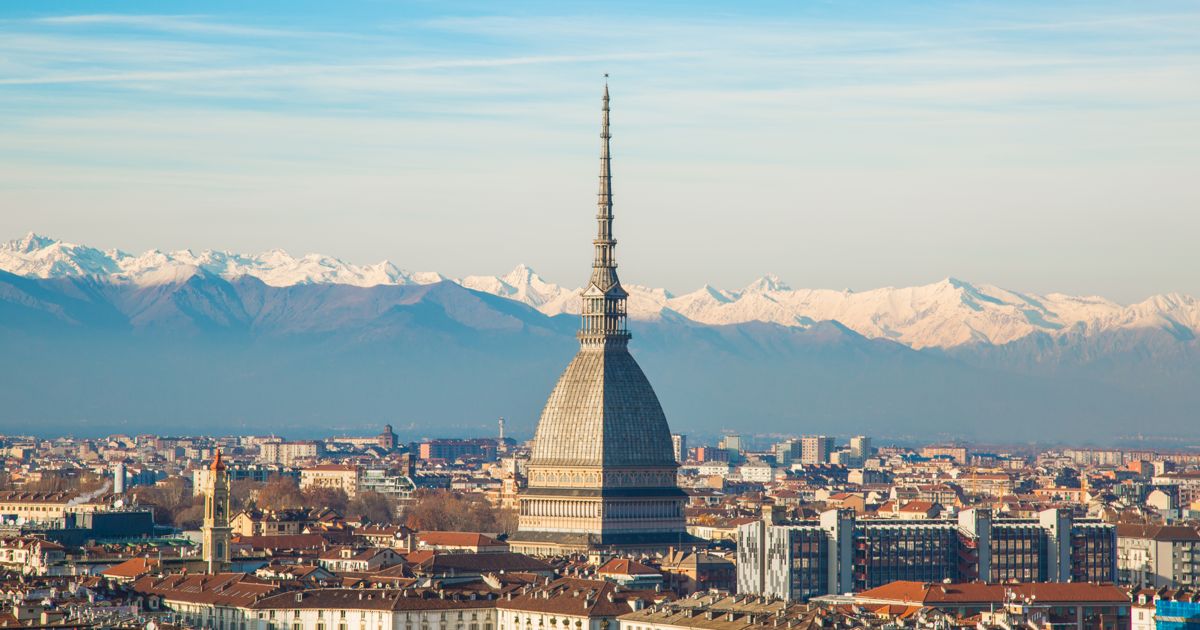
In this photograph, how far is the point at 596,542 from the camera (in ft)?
428

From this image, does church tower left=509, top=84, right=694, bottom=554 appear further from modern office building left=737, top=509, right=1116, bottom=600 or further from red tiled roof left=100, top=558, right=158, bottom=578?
red tiled roof left=100, top=558, right=158, bottom=578

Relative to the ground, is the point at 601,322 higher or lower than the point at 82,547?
higher

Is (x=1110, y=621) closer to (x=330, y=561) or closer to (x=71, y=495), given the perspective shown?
(x=330, y=561)

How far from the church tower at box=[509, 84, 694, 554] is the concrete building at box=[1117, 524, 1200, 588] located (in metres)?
19.9

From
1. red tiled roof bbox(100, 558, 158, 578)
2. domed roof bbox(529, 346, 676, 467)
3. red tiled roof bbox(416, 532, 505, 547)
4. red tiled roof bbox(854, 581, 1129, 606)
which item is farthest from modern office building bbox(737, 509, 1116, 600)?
red tiled roof bbox(100, 558, 158, 578)

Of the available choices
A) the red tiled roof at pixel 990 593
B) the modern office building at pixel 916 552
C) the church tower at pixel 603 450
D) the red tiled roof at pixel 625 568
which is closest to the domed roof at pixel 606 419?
the church tower at pixel 603 450

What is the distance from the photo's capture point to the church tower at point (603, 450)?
133125 mm

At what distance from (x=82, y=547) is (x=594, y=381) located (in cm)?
2682

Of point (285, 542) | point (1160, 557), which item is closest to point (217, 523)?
point (285, 542)

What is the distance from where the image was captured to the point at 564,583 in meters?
97.2

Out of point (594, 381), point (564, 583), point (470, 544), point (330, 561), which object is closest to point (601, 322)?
point (594, 381)

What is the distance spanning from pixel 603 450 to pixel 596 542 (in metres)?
5.28

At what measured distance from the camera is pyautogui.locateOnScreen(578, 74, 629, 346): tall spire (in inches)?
5349

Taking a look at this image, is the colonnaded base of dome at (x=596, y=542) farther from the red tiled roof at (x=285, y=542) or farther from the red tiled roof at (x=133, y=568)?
the red tiled roof at (x=133, y=568)
